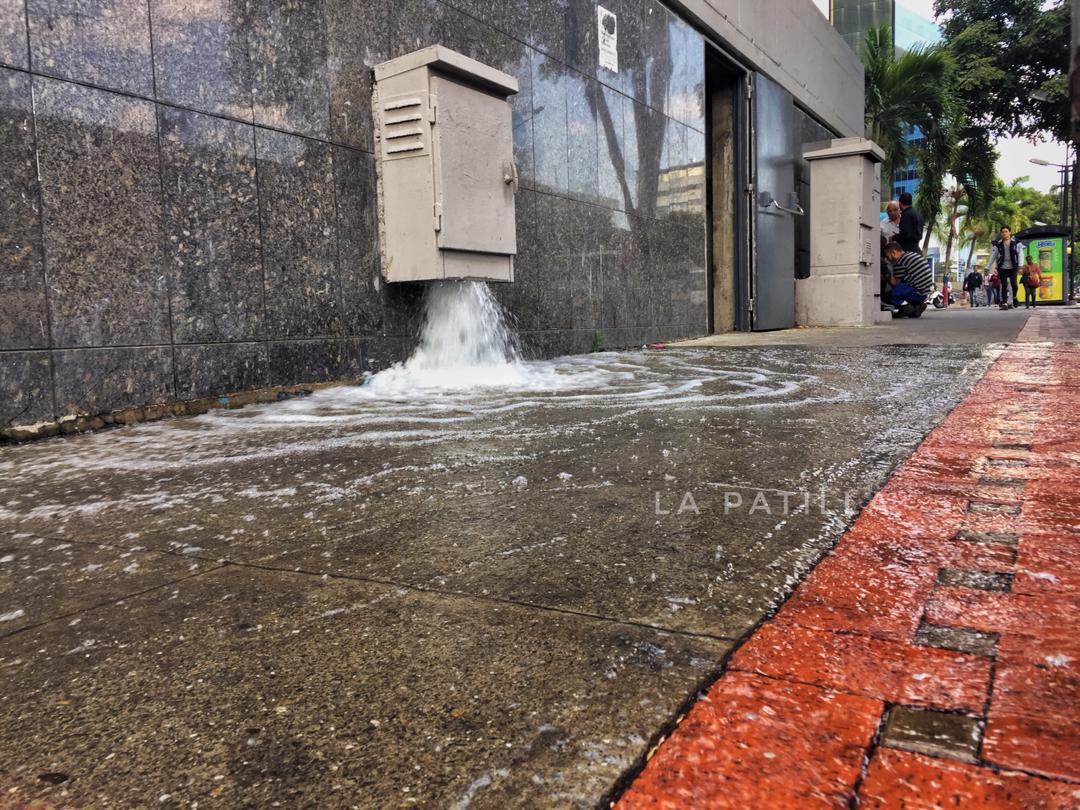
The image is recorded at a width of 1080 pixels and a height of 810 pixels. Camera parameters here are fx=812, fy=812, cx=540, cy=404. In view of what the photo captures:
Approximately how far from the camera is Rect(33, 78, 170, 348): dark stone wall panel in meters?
3.36

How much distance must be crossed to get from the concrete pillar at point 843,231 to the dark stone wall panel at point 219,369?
30.1ft

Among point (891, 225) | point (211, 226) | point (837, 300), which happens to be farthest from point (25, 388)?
point (891, 225)

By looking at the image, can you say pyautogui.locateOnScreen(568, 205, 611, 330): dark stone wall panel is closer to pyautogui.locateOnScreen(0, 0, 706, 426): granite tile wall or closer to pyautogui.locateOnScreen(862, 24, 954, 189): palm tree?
pyautogui.locateOnScreen(0, 0, 706, 426): granite tile wall

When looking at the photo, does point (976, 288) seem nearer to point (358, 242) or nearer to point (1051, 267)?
point (1051, 267)

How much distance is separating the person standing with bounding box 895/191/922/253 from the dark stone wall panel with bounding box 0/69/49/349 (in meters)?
12.6

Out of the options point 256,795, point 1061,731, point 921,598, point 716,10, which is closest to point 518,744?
point 256,795

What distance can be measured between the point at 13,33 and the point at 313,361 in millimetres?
2011

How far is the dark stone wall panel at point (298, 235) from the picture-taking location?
→ 4312mm

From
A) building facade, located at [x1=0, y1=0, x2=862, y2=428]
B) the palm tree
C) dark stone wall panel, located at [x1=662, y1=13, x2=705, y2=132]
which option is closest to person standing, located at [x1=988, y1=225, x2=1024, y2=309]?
the palm tree

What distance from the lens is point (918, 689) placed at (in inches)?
39.8

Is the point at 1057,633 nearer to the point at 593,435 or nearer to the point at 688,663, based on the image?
the point at 688,663

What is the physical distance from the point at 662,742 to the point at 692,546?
2.41 ft

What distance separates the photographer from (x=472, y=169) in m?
4.92

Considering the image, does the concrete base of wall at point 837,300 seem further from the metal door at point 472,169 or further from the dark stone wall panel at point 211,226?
the dark stone wall panel at point 211,226
